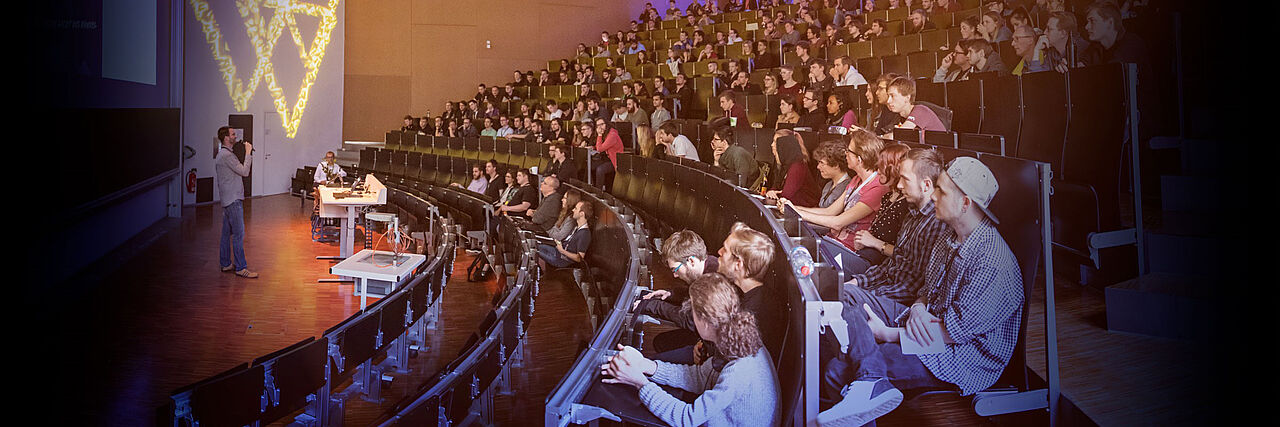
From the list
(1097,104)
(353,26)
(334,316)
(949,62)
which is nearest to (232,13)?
(353,26)

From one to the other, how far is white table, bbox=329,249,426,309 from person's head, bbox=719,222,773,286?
298 cm

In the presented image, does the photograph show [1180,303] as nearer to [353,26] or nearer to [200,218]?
[200,218]

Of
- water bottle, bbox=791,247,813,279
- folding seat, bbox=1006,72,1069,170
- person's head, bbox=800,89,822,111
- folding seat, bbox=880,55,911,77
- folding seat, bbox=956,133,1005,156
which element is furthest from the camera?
folding seat, bbox=880,55,911,77

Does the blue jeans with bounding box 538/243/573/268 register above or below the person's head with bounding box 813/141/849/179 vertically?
below

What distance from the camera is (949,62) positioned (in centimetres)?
470

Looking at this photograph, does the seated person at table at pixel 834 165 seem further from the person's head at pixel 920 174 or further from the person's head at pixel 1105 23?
the person's head at pixel 1105 23

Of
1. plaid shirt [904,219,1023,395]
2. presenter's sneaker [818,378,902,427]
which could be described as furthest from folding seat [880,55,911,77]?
presenter's sneaker [818,378,902,427]

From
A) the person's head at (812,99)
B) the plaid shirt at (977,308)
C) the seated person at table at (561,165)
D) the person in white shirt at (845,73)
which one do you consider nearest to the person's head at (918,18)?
the person in white shirt at (845,73)

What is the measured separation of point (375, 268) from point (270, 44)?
798cm

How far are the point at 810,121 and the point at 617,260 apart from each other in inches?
64.5

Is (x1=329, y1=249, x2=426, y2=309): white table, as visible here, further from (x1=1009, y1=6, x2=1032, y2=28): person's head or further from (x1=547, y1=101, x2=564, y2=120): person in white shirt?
(x1=547, y1=101, x2=564, y2=120): person in white shirt

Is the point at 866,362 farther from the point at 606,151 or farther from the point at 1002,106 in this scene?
the point at 606,151

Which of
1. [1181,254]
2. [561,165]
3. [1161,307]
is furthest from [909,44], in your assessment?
[1161,307]

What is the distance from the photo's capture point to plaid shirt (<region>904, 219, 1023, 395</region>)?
2.15 m
